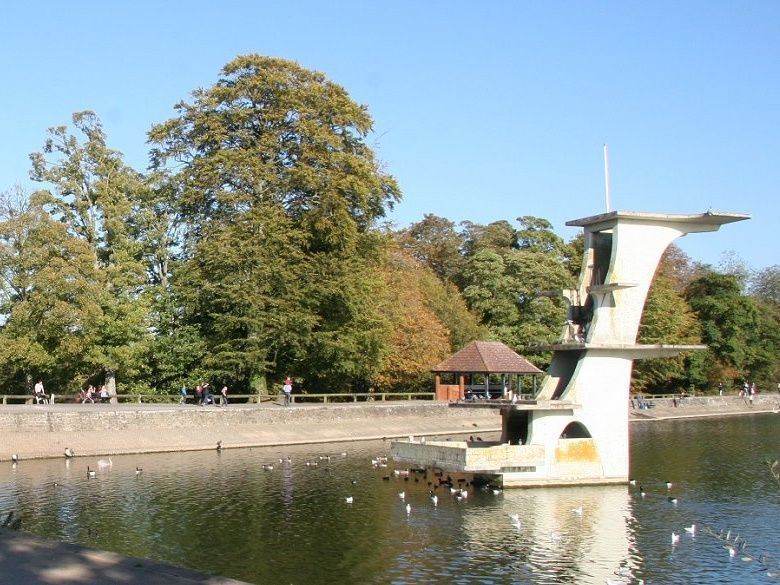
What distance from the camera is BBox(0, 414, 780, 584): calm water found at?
74.4ft

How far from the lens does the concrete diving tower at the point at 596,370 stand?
3428cm

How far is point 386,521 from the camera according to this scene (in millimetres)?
28641

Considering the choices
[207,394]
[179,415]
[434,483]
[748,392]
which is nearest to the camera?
[434,483]

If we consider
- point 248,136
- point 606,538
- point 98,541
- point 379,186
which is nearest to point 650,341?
point 379,186

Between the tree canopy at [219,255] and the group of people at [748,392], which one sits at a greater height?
the tree canopy at [219,255]

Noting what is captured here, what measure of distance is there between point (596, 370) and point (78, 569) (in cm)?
2301

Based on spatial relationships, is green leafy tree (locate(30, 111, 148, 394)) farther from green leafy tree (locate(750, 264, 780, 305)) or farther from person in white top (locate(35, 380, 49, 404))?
green leafy tree (locate(750, 264, 780, 305))

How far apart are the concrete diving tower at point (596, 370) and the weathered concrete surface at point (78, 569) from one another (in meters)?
17.6

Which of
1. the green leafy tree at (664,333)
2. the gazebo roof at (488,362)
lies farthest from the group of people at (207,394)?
the green leafy tree at (664,333)

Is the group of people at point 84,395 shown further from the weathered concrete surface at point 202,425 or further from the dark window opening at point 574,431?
the dark window opening at point 574,431

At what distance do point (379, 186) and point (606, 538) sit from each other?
133 feet

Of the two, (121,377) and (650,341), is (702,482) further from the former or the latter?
(650,341)

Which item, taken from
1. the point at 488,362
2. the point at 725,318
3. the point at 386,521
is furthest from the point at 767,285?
the point at 386,521

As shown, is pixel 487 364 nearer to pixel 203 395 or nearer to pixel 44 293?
pixel 203 395
